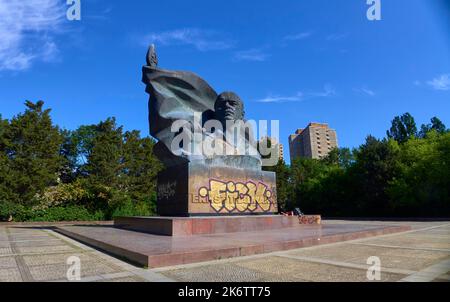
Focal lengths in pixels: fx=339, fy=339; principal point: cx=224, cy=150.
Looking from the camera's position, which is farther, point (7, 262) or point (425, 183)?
point (425, 183)

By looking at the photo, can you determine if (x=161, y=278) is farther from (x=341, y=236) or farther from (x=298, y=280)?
(x=341, y=236)

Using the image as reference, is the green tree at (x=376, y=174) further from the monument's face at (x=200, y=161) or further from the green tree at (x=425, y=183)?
the monument's face at (x=200, y=161)

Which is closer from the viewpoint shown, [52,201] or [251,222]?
[251,222]

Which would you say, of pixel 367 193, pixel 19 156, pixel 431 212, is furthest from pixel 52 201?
pixel 431 212

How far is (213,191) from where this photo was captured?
1397 cm

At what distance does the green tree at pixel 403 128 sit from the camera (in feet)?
173

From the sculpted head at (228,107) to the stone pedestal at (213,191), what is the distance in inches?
116

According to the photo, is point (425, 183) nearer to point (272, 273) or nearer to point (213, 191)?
point (213, 191)

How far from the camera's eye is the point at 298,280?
17.5 feet

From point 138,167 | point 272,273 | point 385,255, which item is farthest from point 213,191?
point 138,167

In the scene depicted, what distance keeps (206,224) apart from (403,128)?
50573 millimetres
